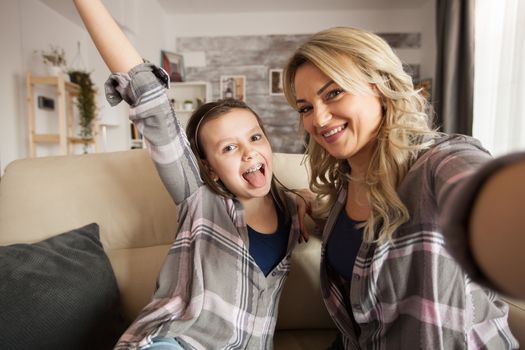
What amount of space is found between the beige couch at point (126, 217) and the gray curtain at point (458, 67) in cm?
227

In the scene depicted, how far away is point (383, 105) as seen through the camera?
0.73m

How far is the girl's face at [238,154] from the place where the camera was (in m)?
0.89

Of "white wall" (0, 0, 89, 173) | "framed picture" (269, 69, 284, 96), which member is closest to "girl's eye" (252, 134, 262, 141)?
"white wall" (0, 0, 89, 173)

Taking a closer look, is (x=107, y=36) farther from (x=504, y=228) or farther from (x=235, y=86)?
(x=235, y=86)

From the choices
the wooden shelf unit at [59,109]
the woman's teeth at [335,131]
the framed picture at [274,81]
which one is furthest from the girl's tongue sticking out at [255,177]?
the framed picture at [274,81]

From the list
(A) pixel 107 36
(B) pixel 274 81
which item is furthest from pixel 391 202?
(B) pixel 274 81

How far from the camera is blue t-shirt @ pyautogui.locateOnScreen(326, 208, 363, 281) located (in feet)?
2.55

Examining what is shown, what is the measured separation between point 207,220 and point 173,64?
13.0ft

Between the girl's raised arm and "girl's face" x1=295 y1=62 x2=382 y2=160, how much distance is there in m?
0.42

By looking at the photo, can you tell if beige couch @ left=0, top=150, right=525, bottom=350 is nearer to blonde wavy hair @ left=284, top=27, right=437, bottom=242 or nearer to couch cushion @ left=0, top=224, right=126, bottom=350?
couch cushion @ left=0, top=224, right=126, bottom=350

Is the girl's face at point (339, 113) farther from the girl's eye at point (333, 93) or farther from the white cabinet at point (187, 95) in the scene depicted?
the white cabinet at point (187, 95)

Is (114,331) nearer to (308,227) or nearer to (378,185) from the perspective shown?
(308,227)

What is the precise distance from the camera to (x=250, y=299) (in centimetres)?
84

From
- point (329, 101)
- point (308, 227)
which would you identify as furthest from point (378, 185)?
point (308, 227)
